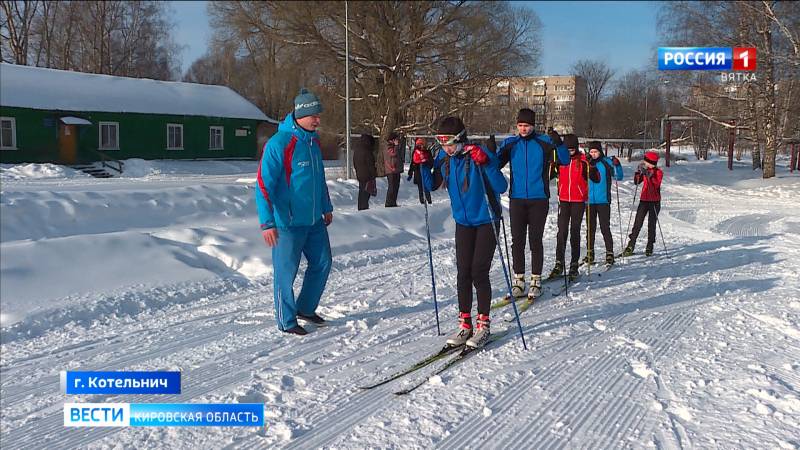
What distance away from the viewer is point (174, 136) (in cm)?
3080

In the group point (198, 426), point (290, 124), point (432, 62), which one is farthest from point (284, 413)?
point (432, 62)

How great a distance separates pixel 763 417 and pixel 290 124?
12.9ft

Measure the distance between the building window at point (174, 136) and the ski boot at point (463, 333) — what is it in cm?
2835

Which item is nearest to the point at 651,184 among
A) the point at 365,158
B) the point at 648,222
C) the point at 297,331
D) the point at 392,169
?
the point at 648,222

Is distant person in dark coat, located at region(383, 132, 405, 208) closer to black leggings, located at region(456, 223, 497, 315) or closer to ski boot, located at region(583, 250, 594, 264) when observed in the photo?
ski boot, located at region(583, 250, 594, 264)

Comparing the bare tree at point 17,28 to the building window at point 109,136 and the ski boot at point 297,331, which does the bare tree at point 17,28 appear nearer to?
the building window at point 109,136

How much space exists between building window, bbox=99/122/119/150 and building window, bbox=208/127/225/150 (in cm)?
496

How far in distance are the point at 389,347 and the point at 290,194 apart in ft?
4.85

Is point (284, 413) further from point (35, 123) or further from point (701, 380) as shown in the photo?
point (35, 123)

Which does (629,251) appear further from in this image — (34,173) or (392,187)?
(34,173)

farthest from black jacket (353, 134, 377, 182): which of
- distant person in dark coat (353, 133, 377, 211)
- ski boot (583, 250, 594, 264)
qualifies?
ski boot (583, 250, 594, 264)

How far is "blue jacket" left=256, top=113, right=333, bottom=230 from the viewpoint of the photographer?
16.6 feet

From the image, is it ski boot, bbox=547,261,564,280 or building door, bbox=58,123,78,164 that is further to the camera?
A: building door, bbox=58,123,78,164

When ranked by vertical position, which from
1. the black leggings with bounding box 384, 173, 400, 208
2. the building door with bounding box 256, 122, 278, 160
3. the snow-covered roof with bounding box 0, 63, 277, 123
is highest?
the snow-covered roof with bounding box 0, 63, 277, 123
